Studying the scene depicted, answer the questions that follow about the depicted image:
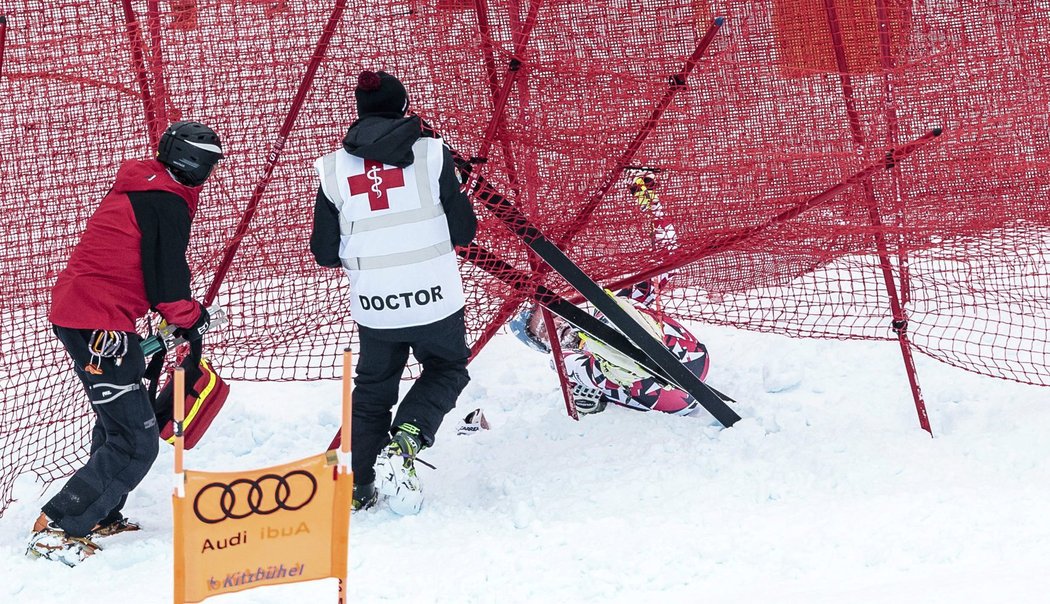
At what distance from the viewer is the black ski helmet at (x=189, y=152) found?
339cm

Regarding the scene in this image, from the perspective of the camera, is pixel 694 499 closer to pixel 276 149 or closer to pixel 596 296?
pixel 596 296

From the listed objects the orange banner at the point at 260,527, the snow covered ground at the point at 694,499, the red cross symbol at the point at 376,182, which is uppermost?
the red cross symbol at the point at 376,182

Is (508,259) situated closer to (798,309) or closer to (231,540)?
(798,309)

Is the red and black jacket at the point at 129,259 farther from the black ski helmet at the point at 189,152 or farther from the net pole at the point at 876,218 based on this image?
the net pole at the point at 876,218

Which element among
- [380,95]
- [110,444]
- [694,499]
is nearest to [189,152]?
[380,95]

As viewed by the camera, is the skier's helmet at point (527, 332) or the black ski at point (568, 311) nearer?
the black ski at point (568, 311)

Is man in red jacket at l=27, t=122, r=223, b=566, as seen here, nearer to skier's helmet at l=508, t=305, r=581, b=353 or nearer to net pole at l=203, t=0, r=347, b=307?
net pole at l=203, t=0, r=347, b=307

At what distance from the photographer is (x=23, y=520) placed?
153 inches

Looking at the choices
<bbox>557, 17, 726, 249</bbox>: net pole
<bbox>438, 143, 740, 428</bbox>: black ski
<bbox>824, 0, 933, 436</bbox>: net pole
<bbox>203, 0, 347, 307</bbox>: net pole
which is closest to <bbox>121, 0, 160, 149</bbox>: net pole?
<bbox>203, 0, 347, 307</bbox>: net pole

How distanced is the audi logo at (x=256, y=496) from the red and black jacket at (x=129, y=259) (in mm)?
1206

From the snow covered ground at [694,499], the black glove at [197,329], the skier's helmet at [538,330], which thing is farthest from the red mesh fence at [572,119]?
the black glove at [197,329]

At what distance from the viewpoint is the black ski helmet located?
3.39 metres

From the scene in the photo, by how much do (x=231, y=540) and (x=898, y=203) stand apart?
3156mm

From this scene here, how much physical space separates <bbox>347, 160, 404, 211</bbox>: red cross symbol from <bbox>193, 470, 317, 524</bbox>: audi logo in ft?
4.34
